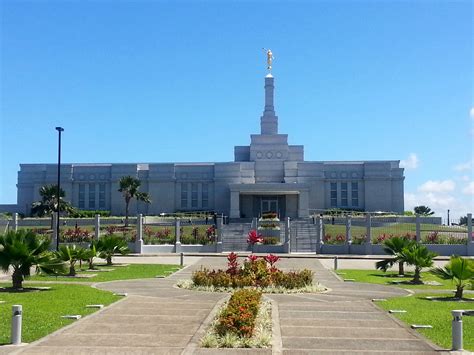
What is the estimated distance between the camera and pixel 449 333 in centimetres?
1170

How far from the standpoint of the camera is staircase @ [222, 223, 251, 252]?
45.2 m

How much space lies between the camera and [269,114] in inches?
3206

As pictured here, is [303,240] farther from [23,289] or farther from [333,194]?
[23,289]

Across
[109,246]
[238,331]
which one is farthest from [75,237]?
[238,331]

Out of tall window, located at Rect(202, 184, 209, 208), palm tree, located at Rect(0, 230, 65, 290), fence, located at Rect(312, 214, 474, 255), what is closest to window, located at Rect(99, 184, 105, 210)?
tall window, located at Rect(202, 184, 209, 208)

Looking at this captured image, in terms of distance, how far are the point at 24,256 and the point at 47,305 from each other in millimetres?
3269

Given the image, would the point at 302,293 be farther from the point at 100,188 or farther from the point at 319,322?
the point at 100,188

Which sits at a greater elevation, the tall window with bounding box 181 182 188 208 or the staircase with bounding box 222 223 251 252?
the tall window with bounding box 181 182 188 208

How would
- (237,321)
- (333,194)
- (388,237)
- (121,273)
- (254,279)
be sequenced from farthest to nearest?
(333,194) < (388,237) < (121,273) < (254,279) < (237,321)

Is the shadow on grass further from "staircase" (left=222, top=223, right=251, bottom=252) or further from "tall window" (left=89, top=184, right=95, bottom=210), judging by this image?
"tall window" (left=89, top=184, right=95, bottom=210)

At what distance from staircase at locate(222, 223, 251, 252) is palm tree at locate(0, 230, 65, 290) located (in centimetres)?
2666

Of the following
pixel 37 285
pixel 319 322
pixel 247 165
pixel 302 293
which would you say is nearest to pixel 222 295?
pixel 302 293

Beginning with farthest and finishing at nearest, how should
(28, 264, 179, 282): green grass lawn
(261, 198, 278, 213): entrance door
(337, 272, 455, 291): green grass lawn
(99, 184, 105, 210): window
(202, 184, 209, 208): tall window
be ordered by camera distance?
(99, 184, 105, 210): window, (202, 184, 209, 208): tall window, (261, 198, 278, 213): entrance door, (28, 264, 179, 282): green grass lawn, (337, 272, 455, 291): green grass lawn

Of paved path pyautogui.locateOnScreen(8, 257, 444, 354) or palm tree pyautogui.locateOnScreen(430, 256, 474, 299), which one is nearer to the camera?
paved path pyautogui.locateOnScreen(8, 257, 444, 354)
